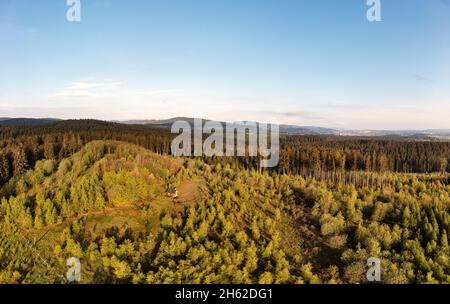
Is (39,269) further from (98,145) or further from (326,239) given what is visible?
(98,145)

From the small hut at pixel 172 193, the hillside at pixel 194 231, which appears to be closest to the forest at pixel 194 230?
the hillside at pixel 194 231

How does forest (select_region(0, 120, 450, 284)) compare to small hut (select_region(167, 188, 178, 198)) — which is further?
small hut (select_region(167, 188, 178, 198))

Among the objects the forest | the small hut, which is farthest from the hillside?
the small hut

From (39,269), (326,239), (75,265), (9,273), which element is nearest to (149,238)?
(75,265)

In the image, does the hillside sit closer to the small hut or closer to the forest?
the forest

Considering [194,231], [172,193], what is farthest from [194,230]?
[172,193]

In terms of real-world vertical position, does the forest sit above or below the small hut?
below

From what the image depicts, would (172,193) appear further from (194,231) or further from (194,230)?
(194,231)

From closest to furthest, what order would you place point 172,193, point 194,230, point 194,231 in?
1. point 194,231
2. point 194,230
3. point 172,193

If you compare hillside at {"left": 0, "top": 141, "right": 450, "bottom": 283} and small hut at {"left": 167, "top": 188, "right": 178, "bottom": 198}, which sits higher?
small hut at {"left": 167, "top": 188, "right": 178, "bottom": 198}
